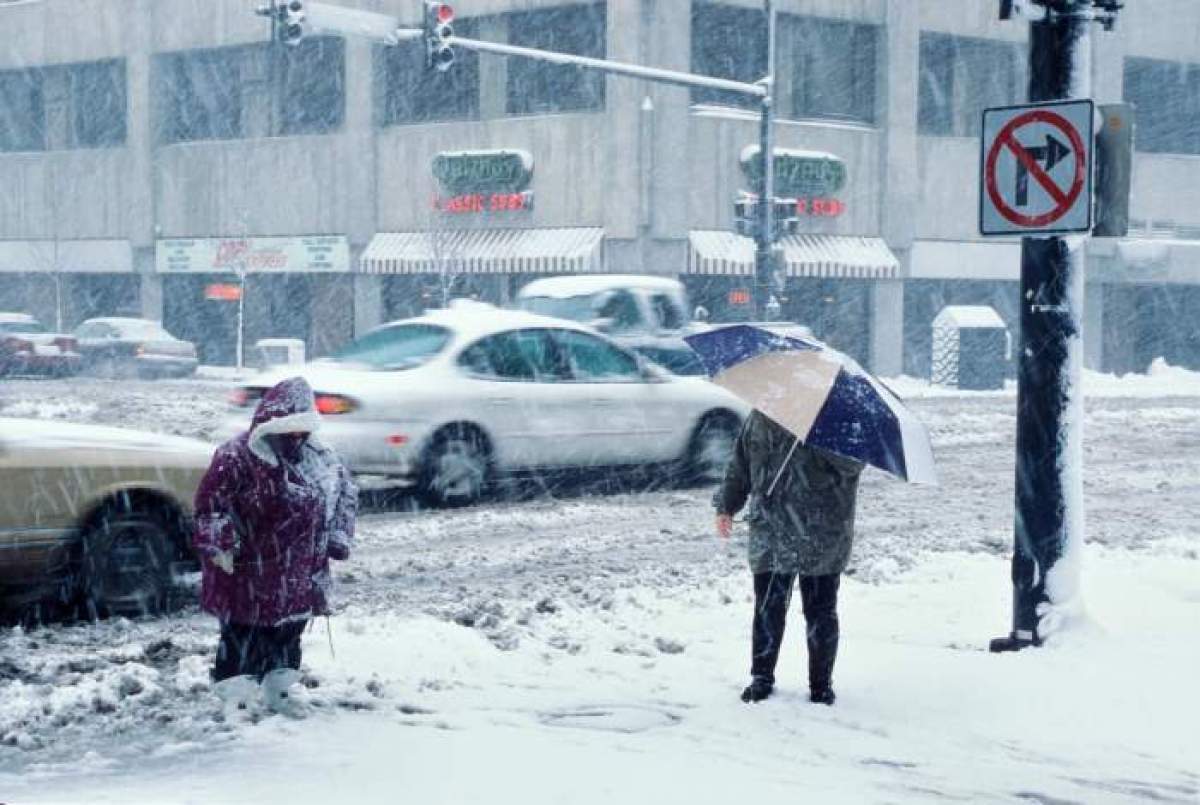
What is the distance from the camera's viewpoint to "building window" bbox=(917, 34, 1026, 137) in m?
40.0

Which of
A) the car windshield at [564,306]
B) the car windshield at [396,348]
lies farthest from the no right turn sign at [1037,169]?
the car windshield at [564,306]

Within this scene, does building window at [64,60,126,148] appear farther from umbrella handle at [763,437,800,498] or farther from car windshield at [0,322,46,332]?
umbrella handle at [763,437,800,498]

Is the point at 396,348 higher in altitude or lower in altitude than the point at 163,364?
higher

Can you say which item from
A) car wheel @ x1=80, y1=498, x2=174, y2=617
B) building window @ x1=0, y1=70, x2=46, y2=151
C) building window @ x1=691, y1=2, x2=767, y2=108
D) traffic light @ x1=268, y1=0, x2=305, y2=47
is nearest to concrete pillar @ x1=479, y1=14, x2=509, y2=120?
building window @ x1=691, y1=2, x2=767, y2=108

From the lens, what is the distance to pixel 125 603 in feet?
28.2

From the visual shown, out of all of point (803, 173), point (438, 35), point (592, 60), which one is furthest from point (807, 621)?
point (803, 173)

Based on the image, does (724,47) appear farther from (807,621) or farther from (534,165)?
(807,621)

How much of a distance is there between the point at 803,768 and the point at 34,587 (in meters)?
4.19

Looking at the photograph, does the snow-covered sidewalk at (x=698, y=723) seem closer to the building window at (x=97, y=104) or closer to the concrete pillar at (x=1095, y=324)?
the concrete pillar at (x=1095, y=324)

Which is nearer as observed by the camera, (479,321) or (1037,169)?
(1037,169)

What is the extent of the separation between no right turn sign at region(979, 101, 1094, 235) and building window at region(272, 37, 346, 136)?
112 ft

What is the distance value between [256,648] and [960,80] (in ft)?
119

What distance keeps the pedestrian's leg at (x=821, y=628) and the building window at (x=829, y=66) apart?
1250 inches

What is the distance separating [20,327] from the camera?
35.3 m
